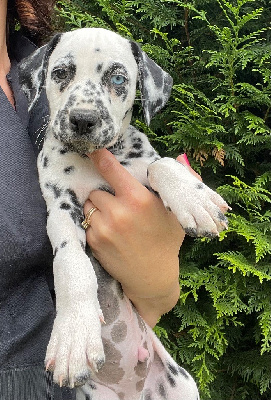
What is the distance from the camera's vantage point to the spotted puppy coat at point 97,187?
196 cm

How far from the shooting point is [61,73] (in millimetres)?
2396

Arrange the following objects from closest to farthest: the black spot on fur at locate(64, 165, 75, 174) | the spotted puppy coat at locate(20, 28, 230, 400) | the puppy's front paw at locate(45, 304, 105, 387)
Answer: the puppy's front paw at locate(45, 304, 105, 387) → the spotted puppy coat at locate(20, 28, 230, 400) → the black spot on fur at locate(64, 165, 75, 174)

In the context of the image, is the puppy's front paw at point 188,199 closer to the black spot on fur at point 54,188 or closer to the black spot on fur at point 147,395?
the black spot on fur at point 54,188

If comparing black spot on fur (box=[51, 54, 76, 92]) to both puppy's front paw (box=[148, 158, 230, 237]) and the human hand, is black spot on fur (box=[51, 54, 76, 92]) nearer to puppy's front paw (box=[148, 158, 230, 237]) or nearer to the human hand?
the human hand

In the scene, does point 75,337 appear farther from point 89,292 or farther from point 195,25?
point 195,25

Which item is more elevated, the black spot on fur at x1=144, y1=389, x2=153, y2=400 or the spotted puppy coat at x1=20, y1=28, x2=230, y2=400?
the spotted puppy coat at x1=20, y1=28, x2=230, y2=400

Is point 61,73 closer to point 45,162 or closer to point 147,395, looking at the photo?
point 45,162

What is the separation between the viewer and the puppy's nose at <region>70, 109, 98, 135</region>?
2.11 metres

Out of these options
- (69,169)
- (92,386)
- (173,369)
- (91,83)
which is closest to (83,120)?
(91,83)

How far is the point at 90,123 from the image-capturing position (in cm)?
214

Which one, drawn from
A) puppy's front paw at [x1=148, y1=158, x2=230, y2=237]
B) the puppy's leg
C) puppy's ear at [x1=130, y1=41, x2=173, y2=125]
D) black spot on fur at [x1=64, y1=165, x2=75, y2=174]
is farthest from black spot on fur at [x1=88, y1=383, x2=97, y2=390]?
puppy's ear at [x1=130, y1=41, x2=173, y2=125]

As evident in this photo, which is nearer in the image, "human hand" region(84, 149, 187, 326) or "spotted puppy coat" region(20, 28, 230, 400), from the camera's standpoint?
"spotted puppy coat" region(20, 28, 230, 400)

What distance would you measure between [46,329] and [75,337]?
0.34 metres

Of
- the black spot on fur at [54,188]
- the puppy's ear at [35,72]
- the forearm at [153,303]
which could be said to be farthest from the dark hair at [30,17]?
the forearm at [153,303]
